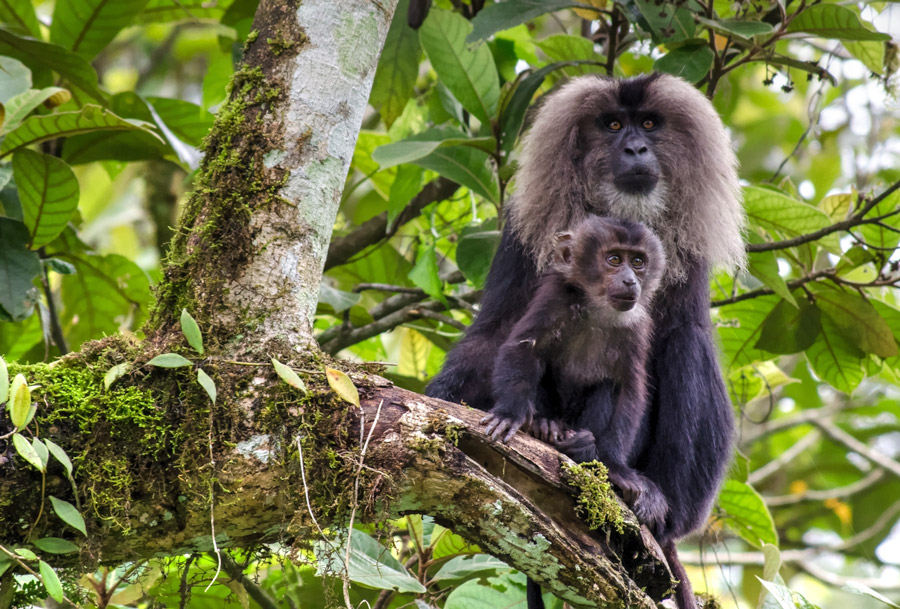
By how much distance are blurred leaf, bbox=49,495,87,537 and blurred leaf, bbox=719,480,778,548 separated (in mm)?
3222

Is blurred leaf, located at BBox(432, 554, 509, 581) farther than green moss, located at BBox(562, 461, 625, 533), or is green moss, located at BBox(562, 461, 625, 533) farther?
blurred leaf, located at BBox(432, 554, 509, 581)

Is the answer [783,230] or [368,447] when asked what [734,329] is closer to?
[783,230]

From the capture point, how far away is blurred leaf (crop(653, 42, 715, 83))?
410 centimetres

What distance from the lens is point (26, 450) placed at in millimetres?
2045

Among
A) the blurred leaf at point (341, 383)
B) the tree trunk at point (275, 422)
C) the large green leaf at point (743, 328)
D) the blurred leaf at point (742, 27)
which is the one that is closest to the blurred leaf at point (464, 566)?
the tree trunk at point (275, 422)

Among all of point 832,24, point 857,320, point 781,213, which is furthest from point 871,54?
point 857,320

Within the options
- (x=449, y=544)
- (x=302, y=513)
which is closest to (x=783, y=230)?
(x=449, y=544)

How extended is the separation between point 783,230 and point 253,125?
8.71 feet

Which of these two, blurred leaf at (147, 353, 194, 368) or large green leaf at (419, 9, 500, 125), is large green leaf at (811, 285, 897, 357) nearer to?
large green leaf at (419, 9, 500, 125)

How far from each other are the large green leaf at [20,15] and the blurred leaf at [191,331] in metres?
3.16

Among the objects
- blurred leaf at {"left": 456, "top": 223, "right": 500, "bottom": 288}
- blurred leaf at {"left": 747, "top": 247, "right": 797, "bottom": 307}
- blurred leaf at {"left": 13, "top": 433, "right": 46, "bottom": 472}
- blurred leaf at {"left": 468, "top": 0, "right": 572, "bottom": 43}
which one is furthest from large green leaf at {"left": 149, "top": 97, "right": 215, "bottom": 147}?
blurred leaf at {"left": 13, "top": 433, "right": 46, "bottom": 472}

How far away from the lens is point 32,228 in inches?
151

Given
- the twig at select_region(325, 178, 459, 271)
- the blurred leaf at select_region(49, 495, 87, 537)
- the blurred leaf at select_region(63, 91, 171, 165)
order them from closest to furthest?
the blurred leaf at select_region(49, 495, 87, 537)
the blurred leaf at select_region(63, 91, 171, 165)
the twig at select_region(325, 178, 459, 271)

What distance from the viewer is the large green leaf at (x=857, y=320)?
171 inches
